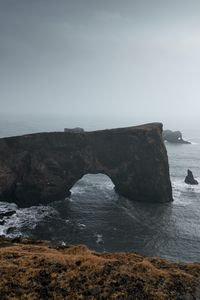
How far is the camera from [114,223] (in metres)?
72.2

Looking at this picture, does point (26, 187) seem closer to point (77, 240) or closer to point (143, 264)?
point (77, 240)

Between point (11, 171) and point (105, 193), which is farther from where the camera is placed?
point (105, 193)

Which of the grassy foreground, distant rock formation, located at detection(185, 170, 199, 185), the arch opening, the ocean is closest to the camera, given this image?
the grassy foreground

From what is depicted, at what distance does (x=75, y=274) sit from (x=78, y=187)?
75020mm

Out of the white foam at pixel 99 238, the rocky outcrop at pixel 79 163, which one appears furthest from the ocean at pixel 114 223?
the rocky outcrop at pixel 79 163

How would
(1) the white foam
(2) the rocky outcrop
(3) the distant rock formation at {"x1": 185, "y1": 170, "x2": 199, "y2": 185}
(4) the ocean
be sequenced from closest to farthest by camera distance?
(4) the ocean < (1) the white foam < (2) the rocky outcrop < (3) the distant rock formation at {"x1": 185, "y1": 170, "x2": 199, "y2": 185}

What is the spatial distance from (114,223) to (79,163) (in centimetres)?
2536

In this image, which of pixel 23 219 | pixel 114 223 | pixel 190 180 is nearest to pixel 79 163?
pixel 23 219

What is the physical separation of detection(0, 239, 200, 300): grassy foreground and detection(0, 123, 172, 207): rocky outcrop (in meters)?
55.1

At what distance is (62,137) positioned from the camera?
3639 inches

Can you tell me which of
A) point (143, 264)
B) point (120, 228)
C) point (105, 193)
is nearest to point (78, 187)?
point (105, 193)

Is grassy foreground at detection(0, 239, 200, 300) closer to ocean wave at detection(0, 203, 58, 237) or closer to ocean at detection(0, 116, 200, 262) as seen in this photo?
ocean at detection(0, 116, 200, 262)

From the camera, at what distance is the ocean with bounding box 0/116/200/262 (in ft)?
201

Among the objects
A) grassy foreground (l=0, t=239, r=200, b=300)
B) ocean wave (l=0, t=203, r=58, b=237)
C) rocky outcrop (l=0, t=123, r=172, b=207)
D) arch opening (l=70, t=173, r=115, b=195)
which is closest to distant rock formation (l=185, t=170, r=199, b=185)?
rocky outcrop (l=0, t=123, r=172, b=207)
